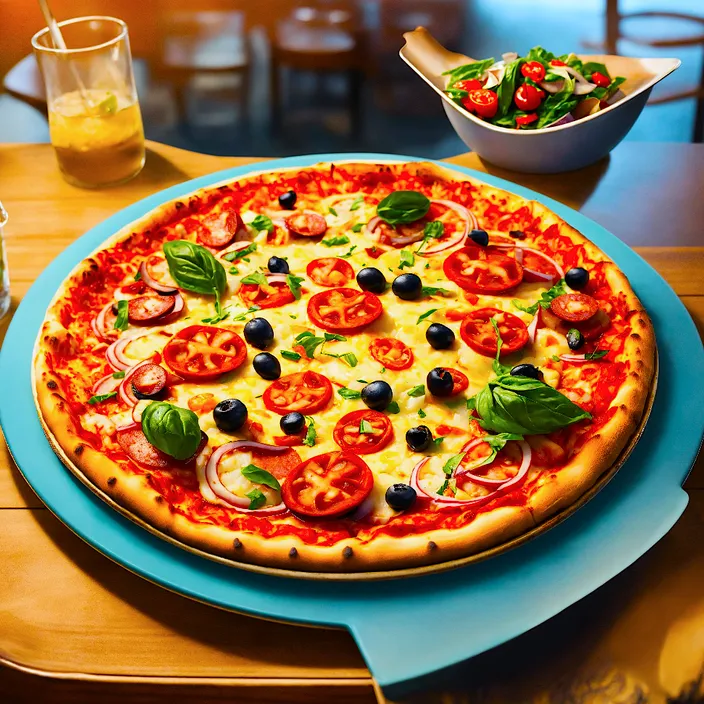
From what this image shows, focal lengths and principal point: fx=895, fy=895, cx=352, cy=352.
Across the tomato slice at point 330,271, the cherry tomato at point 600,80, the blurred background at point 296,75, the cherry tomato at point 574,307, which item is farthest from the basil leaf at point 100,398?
the blurred background at point 296,75

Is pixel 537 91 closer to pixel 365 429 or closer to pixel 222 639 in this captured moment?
pixel 365 429

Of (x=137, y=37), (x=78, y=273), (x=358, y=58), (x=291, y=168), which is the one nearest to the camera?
(x=78, y=273)

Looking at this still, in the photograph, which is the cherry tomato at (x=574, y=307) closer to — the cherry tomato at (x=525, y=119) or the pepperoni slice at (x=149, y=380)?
the cherry tomato at (x=525, y=119)

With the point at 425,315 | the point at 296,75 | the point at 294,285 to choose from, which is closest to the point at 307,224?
the point at 294,285

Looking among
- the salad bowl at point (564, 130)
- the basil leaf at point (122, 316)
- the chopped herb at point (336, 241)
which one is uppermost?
the salad bowl at point (564, 130)

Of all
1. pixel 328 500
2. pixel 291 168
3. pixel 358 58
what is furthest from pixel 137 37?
pixel 328 500

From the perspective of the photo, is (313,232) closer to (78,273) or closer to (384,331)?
(384,331)
